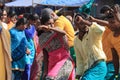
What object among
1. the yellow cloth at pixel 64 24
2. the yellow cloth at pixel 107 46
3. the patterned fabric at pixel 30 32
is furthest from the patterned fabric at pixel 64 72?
the patterned fabric at pixel 30 32

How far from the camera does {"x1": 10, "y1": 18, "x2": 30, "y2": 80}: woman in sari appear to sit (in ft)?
27.4

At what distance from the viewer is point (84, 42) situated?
6.01 meters

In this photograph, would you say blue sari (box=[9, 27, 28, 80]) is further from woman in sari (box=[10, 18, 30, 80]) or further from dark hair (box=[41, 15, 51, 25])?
dark hair (box=[41, 15, 51, 25])

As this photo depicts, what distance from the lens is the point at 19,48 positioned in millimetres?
8469

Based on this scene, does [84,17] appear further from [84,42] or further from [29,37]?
[29,37]

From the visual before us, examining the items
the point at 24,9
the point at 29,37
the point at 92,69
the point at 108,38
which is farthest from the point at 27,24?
the point at 24,9

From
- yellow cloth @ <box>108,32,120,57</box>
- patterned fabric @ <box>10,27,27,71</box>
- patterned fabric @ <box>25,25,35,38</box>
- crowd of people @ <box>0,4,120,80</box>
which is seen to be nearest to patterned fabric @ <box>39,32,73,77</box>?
crowd of people @ <box>0,4,120,80</box>

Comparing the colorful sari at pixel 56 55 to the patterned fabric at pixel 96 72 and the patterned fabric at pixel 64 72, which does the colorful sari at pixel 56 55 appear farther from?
the patterned fabric at pixel 96 72

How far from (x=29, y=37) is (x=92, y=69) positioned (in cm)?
318

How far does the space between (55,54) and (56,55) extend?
0.06ft

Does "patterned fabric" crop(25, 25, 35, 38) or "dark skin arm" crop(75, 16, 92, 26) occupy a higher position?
"dark skin arm" crop(75, 16, 92, 26)

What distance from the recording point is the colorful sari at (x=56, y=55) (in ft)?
19.5

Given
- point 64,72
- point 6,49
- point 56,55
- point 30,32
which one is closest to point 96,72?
point 64,72

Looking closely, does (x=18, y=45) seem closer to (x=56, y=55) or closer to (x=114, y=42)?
(x=56, y=55)
